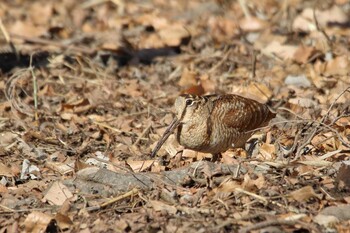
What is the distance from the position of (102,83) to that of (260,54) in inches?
80.8

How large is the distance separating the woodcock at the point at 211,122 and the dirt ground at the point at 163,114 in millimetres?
179

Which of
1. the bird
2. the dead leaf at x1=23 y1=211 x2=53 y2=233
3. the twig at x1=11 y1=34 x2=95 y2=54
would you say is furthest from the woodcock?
the twig at x1=11 y1=34 x2=95 y2=54

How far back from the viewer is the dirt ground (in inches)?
208

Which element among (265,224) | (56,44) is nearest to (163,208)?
(265,224)

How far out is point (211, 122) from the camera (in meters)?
6.06

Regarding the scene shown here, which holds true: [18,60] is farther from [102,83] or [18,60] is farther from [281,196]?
[281,196]

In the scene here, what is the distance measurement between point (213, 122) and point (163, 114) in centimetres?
182

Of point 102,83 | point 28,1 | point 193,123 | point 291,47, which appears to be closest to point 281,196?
point 193,123

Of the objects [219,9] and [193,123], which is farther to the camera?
[219,9]

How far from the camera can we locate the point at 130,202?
5.47 meters

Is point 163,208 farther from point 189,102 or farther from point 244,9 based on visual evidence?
point 244,9

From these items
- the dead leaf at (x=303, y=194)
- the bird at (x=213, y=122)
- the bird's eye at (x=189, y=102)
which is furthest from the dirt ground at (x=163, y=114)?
the bird's eye at (x=189, y=102)

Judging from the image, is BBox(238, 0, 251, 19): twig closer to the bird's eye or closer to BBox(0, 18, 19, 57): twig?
BBox(0, 18, 19, 57): twig

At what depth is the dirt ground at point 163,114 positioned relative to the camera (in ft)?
17.3
